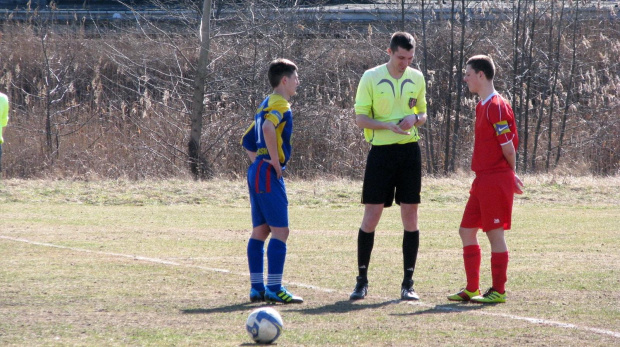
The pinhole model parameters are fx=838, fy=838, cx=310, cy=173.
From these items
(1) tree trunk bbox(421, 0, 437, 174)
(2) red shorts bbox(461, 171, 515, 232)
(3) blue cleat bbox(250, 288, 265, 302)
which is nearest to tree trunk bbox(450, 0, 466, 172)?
(1) tree trunk bbox(421, 0, 437, 174)

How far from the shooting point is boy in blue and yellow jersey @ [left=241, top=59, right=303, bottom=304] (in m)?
6.48

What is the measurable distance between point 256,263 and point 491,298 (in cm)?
186

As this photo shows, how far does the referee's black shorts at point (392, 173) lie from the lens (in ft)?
22.0

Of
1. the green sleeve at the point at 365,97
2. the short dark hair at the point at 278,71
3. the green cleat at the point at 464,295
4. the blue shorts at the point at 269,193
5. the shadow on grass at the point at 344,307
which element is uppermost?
the short dark hair at the point at 278,71

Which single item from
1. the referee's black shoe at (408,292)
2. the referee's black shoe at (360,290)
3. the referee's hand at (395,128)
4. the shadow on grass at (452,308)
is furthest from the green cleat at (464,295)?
the referee's hand at (395,128)

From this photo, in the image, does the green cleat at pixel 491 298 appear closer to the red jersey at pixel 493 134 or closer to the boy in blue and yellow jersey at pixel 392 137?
the boy in blue and yellow jersey at pixel 392 137

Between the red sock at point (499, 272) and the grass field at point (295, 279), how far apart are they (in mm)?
193

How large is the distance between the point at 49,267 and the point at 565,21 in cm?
2218

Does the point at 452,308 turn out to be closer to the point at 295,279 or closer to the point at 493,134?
the point at 493,134

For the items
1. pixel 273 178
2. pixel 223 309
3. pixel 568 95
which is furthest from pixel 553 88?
pixel 223 309

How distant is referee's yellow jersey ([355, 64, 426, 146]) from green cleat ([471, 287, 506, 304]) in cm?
135

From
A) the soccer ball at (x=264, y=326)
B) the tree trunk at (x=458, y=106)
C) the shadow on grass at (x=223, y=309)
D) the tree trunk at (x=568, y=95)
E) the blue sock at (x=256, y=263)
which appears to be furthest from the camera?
the tree trunk at (x=568, y=95)

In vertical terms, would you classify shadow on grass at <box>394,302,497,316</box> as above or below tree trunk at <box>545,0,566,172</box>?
below

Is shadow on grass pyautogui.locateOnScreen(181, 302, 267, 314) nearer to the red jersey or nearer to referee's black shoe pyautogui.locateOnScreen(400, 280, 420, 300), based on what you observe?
referee's black shoe pyautogui.locateOnScreen(400, 280, 420, 300)
